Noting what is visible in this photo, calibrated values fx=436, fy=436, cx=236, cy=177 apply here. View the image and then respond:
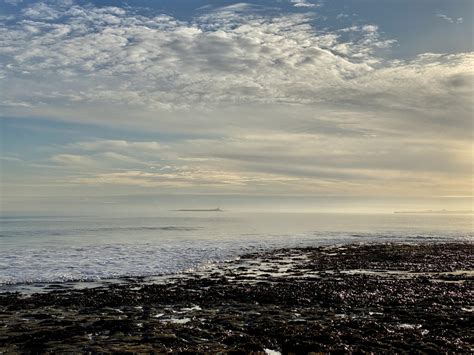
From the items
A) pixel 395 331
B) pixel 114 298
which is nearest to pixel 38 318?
pixel 114 298

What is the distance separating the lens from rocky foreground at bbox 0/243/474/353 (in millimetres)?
13945

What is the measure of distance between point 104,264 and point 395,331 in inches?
1073

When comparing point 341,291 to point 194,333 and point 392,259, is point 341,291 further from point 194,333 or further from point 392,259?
point 392,259

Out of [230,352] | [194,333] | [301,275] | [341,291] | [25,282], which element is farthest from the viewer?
[301,275]

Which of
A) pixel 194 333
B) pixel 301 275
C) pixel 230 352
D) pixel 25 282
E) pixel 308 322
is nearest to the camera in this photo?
pixel 230 352

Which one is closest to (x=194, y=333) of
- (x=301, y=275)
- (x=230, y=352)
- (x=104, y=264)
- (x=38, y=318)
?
(x=230, y=352)

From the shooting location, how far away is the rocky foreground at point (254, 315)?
13945 millimetres

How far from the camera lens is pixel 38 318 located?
690 inches

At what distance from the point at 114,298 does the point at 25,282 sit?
31.5 ft

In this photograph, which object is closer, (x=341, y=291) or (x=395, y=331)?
(x=395, y=331)

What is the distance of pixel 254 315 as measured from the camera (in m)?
18.2

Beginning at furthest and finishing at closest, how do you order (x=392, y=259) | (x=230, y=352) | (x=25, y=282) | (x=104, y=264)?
1. (x=392, y=259)
2. (x=104, y=264)
3. (x=25, y=282)
4. (x=230, y=352)

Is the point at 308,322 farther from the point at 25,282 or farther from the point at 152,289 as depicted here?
the point at 25,282

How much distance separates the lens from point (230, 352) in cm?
1319
